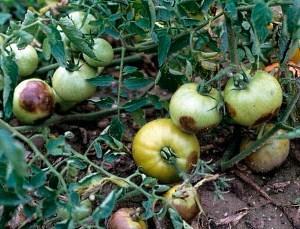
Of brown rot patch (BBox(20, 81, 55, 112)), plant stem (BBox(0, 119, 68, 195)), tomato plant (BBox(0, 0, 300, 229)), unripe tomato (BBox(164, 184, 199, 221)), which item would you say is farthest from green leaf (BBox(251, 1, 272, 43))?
brown rot patch (BBox(20, 81, 55, 112))

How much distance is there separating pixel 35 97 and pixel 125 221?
1.53 ft

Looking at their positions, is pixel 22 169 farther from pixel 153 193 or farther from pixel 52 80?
pixel 52 80

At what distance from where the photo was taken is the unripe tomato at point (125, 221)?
160 centimetres

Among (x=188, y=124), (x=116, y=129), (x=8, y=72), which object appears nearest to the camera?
(x=8, y=72)

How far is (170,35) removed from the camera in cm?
175

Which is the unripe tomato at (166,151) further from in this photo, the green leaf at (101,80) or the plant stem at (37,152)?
the plant stem at (37,152)

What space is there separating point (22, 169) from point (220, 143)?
963 mm

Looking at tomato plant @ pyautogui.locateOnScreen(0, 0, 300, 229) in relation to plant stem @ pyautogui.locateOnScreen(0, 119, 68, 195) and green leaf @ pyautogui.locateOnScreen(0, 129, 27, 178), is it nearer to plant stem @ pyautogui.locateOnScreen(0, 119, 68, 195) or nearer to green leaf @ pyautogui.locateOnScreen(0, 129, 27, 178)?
→ plant stem @ pyautogui.locateOnScreen(0, 119, 68, 195)

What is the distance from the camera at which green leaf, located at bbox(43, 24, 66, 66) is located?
1.48m

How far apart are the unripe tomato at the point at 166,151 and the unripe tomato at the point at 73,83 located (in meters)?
0.24

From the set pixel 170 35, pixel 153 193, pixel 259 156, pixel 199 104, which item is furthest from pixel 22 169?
pixel 259 156

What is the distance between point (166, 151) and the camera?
5.67 feet

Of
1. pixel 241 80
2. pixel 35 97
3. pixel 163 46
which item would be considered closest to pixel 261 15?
pixel 241 80

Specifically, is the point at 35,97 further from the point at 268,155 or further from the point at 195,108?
the point at 268,155
